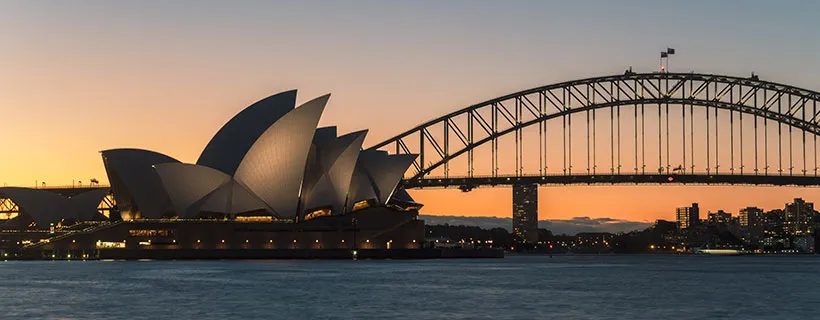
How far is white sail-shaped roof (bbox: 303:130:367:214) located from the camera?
107500mm

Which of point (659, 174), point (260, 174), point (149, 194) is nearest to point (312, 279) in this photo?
point (260, 174)

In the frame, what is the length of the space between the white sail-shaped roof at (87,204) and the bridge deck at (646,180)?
39.8 m

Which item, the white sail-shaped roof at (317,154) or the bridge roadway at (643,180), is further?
the bridge roadway at (643,180)

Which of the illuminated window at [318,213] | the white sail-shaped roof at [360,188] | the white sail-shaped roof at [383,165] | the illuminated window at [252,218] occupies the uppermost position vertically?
the white sail-shaped roof at [383,165]

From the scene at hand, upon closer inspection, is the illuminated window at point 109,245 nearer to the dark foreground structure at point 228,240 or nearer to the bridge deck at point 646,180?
the dark foreground structure at point 228,240

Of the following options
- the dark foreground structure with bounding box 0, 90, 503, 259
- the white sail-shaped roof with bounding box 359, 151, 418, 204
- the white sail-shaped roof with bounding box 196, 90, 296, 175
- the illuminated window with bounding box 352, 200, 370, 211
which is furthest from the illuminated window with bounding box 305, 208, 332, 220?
the white sail-shaped roof with bounding box 196, 90, 296, 175

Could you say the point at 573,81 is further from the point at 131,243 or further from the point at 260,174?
the point at 131,243

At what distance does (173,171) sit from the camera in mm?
107625

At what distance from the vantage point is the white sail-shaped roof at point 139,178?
114 m

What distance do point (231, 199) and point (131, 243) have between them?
49.3 ft

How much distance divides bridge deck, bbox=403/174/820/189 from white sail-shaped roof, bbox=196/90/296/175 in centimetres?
2707

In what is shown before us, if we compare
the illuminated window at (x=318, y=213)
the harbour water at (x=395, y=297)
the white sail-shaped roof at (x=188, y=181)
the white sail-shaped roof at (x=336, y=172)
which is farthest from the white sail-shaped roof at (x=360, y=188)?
the harbour water at (x=395, y=297)

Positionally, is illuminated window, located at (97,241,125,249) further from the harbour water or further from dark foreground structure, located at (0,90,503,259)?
the harbour water

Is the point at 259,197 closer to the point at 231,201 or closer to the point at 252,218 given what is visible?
the point at 231,201
